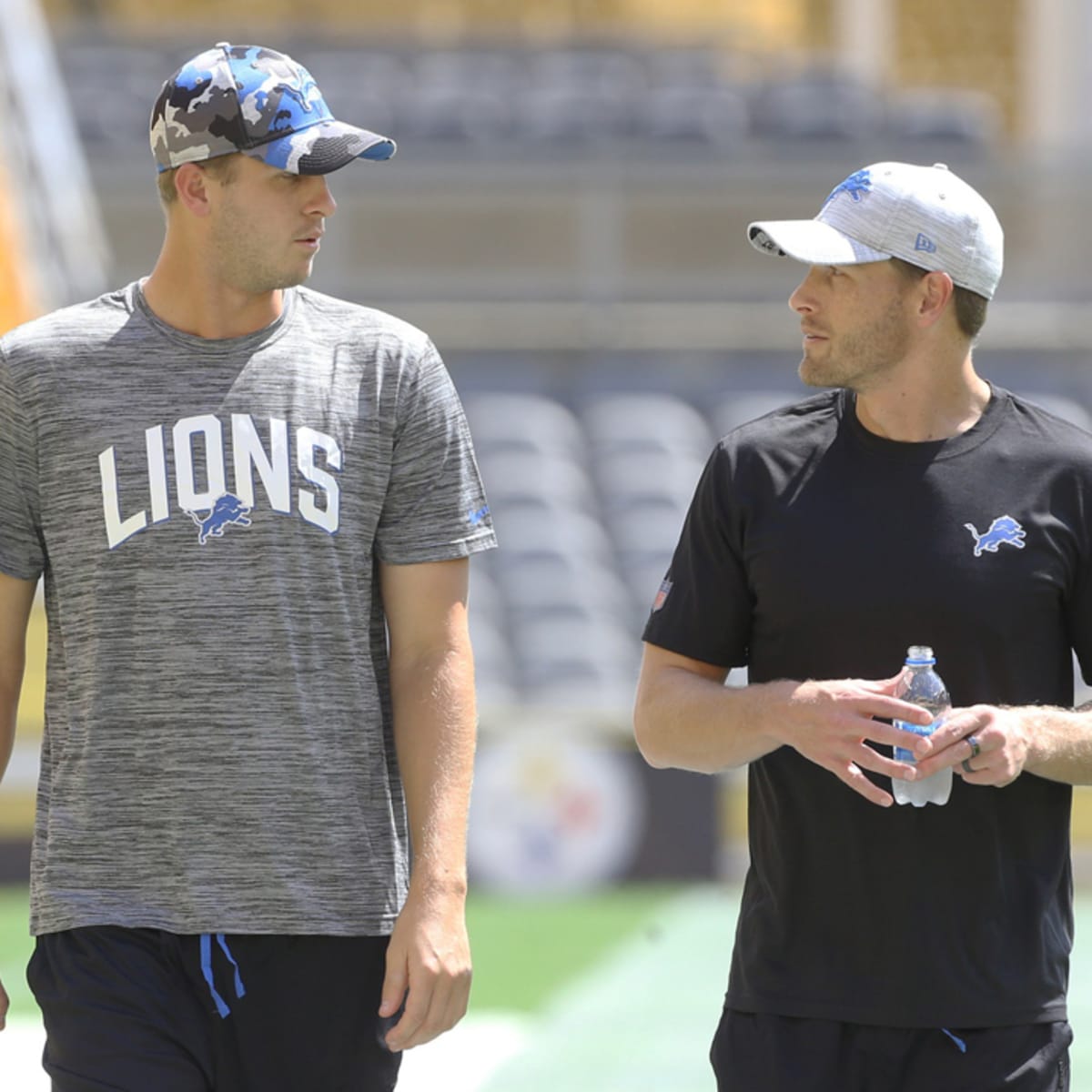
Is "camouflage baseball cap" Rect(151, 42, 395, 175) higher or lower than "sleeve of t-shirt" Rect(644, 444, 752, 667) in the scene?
higher

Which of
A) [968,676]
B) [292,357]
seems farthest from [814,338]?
[292,357]

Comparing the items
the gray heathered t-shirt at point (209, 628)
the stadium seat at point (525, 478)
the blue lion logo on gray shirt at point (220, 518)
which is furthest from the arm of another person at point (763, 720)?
the stadium seat at point (525, 478)

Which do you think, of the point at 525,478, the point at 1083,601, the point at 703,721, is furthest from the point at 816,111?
the point at 703,721

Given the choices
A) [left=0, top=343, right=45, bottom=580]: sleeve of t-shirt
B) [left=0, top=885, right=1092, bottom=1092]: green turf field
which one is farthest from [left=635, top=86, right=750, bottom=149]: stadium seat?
[left=0, top=343, right=45, bottom=580]: sleeve of t-shirt

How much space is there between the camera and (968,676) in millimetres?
3238

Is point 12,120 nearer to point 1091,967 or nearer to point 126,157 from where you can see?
point 126,157

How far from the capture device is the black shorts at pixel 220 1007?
3.21m

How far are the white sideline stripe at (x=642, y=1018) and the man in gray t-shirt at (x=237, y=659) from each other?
3.56 m

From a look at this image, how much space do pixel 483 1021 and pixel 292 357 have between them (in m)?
4.86

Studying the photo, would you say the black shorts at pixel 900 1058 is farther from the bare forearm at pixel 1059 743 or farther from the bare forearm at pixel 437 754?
the bare forearm at pixel 437 754

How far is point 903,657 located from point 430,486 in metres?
0.77

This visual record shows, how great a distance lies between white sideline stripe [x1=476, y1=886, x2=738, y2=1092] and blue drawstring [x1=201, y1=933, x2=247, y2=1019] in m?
3.56

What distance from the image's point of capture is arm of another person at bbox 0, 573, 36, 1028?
3375 mm

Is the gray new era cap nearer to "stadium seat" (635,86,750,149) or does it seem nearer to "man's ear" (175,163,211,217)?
"man's ear" (175,163,211,217)
